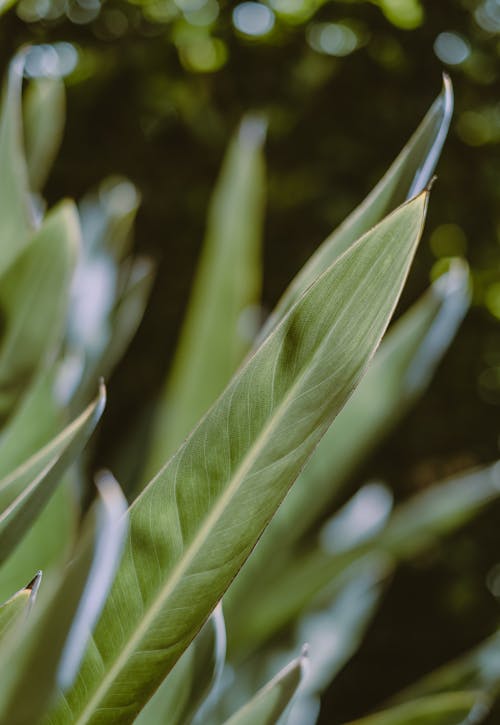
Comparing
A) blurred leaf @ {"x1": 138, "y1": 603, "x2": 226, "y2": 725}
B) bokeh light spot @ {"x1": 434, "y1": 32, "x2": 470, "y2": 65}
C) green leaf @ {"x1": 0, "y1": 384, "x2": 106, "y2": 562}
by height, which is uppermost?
green leaf @ {"x1": 0, "y1": 384, "x2": 106, "y2": 562}

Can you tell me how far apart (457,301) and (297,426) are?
0.70ft

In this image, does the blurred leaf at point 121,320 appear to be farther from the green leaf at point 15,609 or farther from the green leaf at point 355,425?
the green leaf at point 15,609

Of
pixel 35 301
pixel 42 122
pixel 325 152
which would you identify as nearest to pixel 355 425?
pixel 35 301

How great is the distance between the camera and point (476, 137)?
3.10 feet

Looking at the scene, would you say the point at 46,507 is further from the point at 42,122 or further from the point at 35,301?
the point at 42,122

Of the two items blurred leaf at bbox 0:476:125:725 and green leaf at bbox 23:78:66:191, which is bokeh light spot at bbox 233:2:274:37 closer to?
green leaf at bbox 23:78:66:191

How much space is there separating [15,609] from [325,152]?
0.82 metres

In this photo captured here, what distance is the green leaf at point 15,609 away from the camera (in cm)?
21

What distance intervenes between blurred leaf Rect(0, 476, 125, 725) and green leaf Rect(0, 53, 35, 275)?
9.7 inches

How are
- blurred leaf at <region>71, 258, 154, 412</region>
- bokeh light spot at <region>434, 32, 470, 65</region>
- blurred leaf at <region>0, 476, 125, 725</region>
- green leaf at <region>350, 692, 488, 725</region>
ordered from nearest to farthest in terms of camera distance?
blurred leaf at <region>0, 476, 125, 725</region> → green leaf at <region>350, 692, 488, 725</region> → blurred leaf at <region>71, 258, 154, 412</region> → bokeh light spot at <region>434, 32, 470, 65</region>

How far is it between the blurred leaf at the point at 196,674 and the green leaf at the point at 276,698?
0.06 feet

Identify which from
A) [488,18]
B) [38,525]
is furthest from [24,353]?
[488,18]

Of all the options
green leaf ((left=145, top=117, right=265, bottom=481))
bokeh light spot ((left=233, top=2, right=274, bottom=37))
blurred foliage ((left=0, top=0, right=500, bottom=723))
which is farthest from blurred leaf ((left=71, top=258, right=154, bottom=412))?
bokeh light spot ((left=233, top=2, right=274, bottom=37))

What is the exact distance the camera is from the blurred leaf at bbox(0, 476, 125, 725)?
0.17 meters
